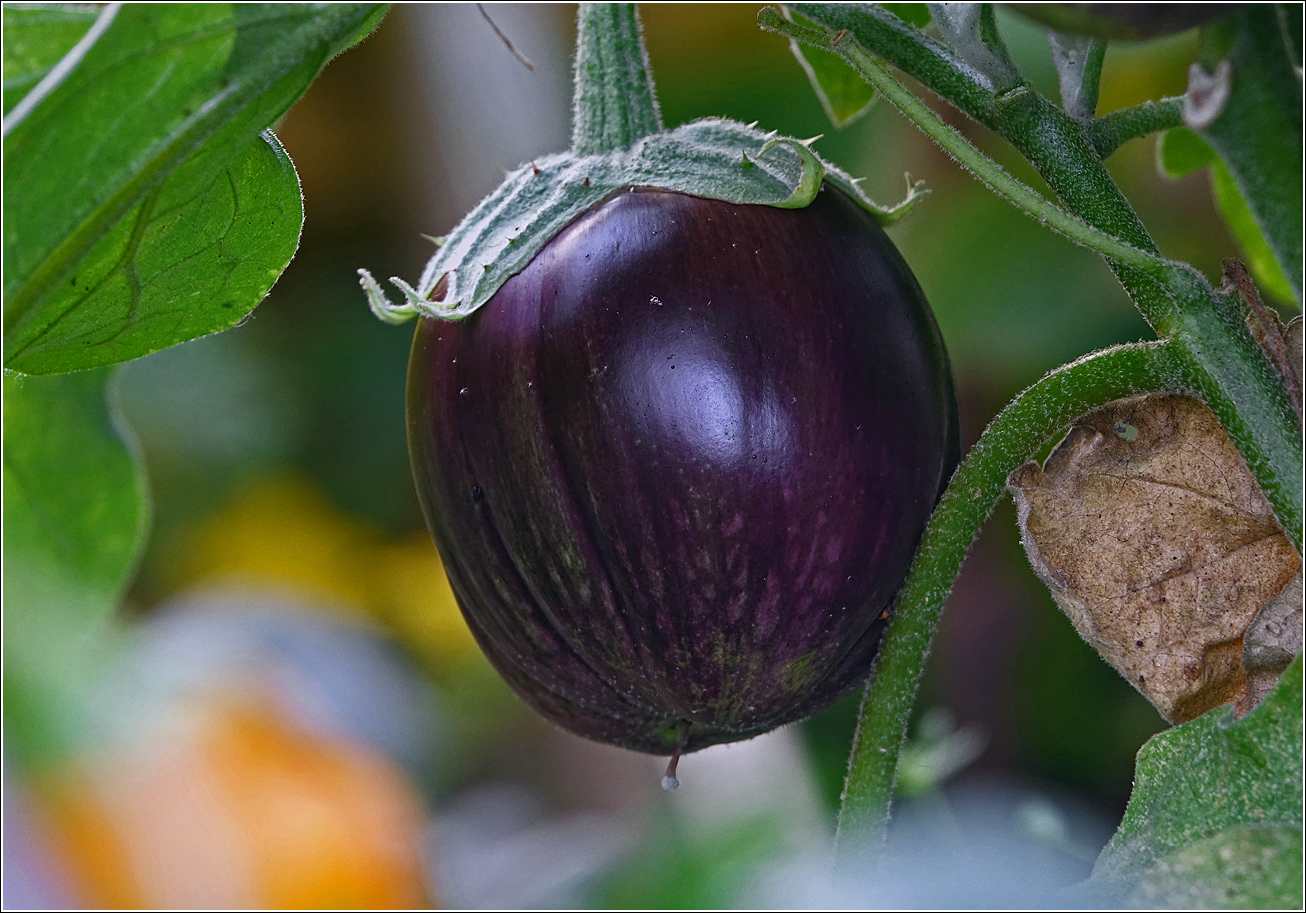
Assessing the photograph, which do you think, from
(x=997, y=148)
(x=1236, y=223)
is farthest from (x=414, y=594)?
(x=1236, y=223)

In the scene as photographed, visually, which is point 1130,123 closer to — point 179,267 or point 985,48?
point 985,48

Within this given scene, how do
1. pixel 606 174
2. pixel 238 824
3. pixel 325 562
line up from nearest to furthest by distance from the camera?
pixel 606 174 < pixel 238 824 < pixel 325 562

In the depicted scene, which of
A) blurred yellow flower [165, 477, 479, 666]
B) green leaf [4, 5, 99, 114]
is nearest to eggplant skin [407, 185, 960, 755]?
green leaf [4, 5, 99, 114]

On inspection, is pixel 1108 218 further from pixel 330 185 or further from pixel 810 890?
pixel 330 185

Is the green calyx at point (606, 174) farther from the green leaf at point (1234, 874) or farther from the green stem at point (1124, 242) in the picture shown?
the green leaf at point (1234, 874)

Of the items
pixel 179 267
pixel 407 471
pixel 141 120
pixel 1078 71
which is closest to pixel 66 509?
pixel 179 267

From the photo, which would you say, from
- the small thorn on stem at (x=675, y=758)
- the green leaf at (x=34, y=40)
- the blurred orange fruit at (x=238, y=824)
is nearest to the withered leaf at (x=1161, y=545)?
the small thorn on stem at (x=675, y=758)
